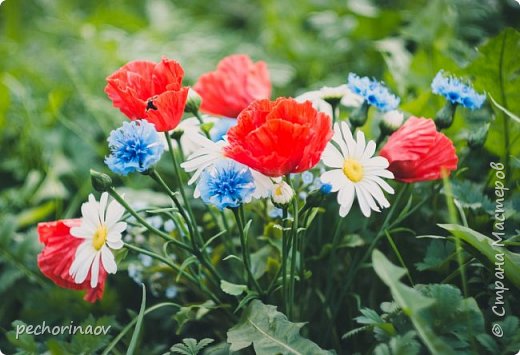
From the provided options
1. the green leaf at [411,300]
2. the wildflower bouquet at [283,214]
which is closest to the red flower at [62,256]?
the wildflower bouquet at [283,214]

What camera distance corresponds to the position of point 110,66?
4.33 feet

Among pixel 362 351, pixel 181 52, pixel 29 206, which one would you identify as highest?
pixel 181 52

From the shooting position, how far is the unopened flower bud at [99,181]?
1.84ft

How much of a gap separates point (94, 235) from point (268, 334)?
0.23 meters

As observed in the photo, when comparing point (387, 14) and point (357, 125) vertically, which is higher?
point (387, 14)

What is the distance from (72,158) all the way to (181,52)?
1.32 feet

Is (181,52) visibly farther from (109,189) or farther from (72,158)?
(109,189)

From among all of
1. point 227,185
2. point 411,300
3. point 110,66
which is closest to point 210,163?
point 227,185

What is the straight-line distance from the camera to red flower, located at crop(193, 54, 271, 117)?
74 cm

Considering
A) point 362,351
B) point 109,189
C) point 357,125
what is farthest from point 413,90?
point 109,189

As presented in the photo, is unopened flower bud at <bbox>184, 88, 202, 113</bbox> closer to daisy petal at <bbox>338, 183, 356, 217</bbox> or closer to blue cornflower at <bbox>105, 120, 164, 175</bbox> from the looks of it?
blue cornflower at <bbox>105, 120, 164, 175</bbox>

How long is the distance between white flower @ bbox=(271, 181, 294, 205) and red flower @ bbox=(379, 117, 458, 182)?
0.48 feet

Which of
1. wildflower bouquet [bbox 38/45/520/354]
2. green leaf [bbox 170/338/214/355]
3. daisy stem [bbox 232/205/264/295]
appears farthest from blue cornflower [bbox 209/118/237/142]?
green leaf [bbox 170/338/214/355]

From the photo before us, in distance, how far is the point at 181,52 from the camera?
138 cm
